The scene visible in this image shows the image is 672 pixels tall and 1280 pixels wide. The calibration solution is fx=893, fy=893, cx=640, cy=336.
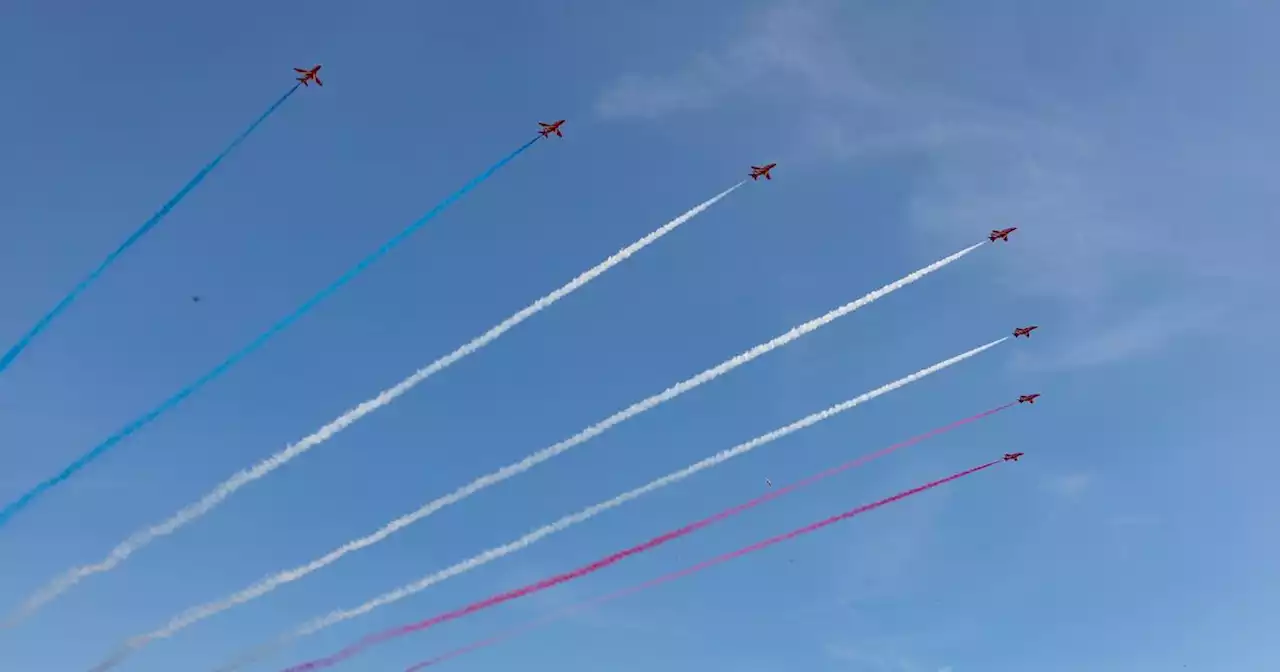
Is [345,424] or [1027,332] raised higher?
[1027,332]

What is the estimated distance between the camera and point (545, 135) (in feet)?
277

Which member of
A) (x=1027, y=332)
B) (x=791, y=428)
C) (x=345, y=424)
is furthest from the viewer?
(x=1027, y=332)

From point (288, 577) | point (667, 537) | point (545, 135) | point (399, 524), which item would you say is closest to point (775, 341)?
point (667, 537)

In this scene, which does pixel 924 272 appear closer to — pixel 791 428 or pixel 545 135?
pixel 791 428

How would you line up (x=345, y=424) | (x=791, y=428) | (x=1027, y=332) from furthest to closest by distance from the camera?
1. (x=1027, y=332)
2. (x=791, y=428)
3. (x=345, y=424)

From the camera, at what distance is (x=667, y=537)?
264 ft

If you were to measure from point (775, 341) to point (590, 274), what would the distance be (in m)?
18.0

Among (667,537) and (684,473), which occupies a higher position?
→ (684,473)

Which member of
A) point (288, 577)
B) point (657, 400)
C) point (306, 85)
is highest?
point (306, 85)

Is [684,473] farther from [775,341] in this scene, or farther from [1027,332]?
[1027,332]

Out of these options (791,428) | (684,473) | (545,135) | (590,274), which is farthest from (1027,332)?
(545,135)

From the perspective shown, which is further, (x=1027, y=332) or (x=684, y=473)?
(x=1027, y=332)

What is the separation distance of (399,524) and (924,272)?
2087 inches

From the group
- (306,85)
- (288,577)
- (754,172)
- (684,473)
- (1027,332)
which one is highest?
(306,85)
